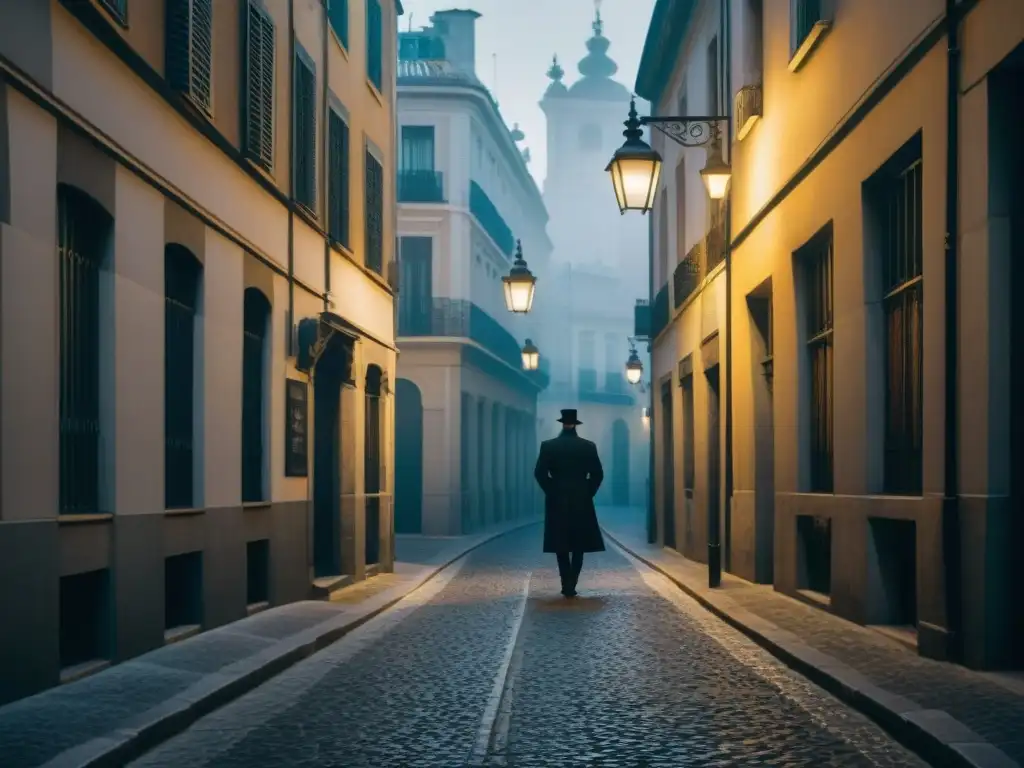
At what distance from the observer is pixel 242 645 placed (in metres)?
10.7

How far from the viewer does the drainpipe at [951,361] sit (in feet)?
30.1

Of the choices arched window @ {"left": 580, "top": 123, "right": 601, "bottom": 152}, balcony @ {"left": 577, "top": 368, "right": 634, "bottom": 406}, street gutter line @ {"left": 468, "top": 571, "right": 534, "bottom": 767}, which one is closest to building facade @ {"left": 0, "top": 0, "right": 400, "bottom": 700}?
street gutter line @ {"left": 468, "top": 571, "right": 534, "bottom": 767}

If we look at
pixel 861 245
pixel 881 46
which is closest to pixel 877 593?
pixel 861 245

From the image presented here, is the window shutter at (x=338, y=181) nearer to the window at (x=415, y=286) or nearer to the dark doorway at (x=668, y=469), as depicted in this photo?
the dark doorway at (x=668, y=469)

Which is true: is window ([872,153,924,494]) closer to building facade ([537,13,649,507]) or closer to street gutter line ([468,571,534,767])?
street gutter line ([468,571,534,767])

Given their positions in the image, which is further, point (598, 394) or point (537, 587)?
point (598, 394)

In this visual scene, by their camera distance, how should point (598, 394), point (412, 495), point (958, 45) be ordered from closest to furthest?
point (958, 45), point (412, 495), point (598, 394)

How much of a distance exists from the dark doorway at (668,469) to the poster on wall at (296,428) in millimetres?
10903

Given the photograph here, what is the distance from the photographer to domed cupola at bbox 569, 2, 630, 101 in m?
76.1

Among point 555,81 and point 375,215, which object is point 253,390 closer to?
point 375,215

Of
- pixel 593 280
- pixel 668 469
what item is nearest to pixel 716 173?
pixel 668 469

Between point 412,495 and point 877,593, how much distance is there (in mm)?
23986

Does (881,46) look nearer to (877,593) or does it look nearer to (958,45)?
(958,45)

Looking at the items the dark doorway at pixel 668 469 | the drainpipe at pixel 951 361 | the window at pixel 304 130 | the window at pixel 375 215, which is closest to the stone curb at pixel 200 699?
the drainpipe at pixel 951 361
